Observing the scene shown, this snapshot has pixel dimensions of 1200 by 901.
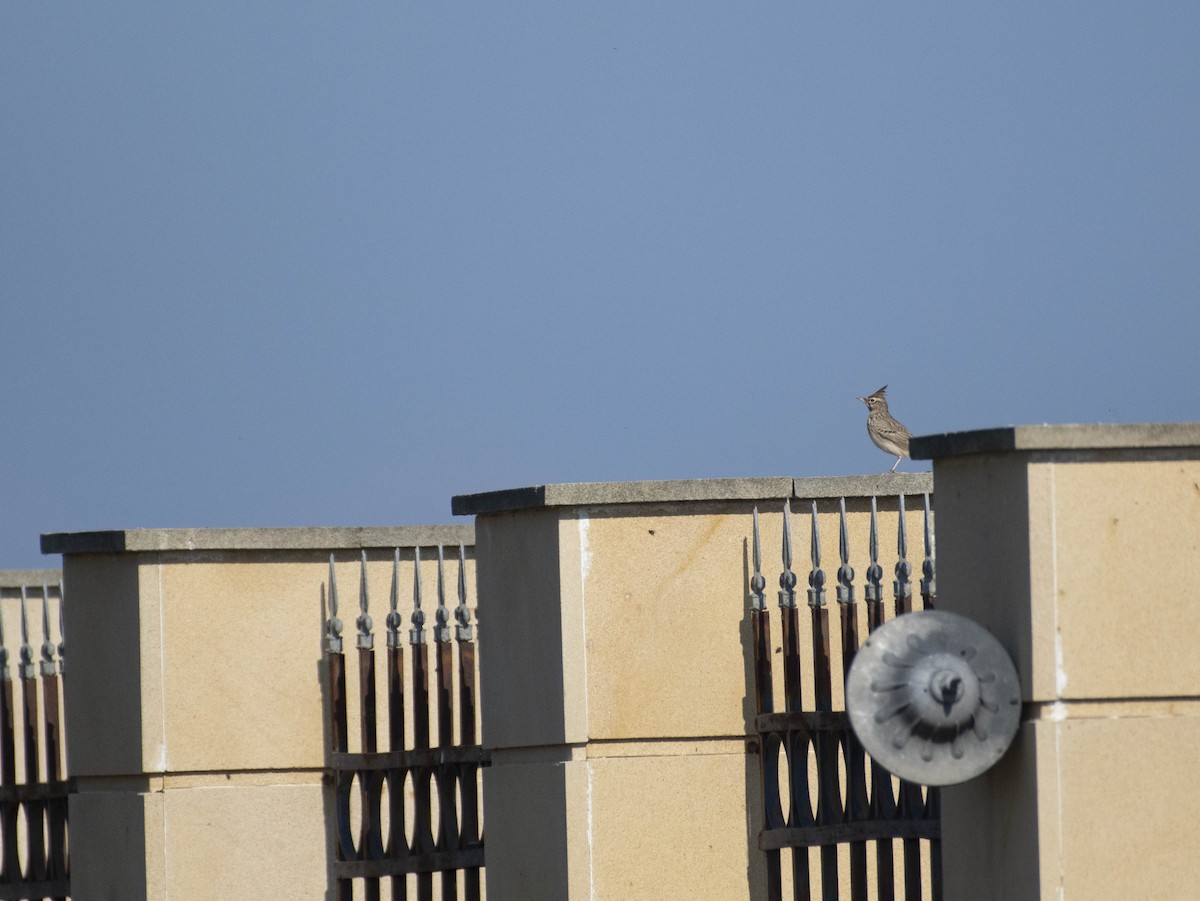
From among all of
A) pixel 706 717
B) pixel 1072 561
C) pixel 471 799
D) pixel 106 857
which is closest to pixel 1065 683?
pixel 1072 561

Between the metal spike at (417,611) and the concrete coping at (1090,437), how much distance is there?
3.28 metres

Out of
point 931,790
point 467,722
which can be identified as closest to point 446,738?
point 467,722

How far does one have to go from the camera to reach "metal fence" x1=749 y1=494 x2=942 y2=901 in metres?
6.69

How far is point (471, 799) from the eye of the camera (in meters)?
7.93

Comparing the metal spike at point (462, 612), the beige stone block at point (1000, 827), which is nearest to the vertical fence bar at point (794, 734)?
the beige stone block at point (1000, 827)

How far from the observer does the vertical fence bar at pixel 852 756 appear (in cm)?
669

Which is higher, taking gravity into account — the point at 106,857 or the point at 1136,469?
the point at 1136,469

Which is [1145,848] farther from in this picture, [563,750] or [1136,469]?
[563,750]

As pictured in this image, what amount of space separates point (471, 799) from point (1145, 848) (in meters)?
3.51

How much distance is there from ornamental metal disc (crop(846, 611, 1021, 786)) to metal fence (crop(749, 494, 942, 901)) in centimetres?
169

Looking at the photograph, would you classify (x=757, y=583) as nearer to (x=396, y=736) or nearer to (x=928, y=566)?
(x=928, y=566)

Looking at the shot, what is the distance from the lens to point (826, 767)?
6.76 m

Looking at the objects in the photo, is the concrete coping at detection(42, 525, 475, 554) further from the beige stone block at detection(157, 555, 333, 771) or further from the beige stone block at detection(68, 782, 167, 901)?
the beige stone block at detection(68, 782, 167, 901)

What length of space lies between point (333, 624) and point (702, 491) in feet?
6.22
